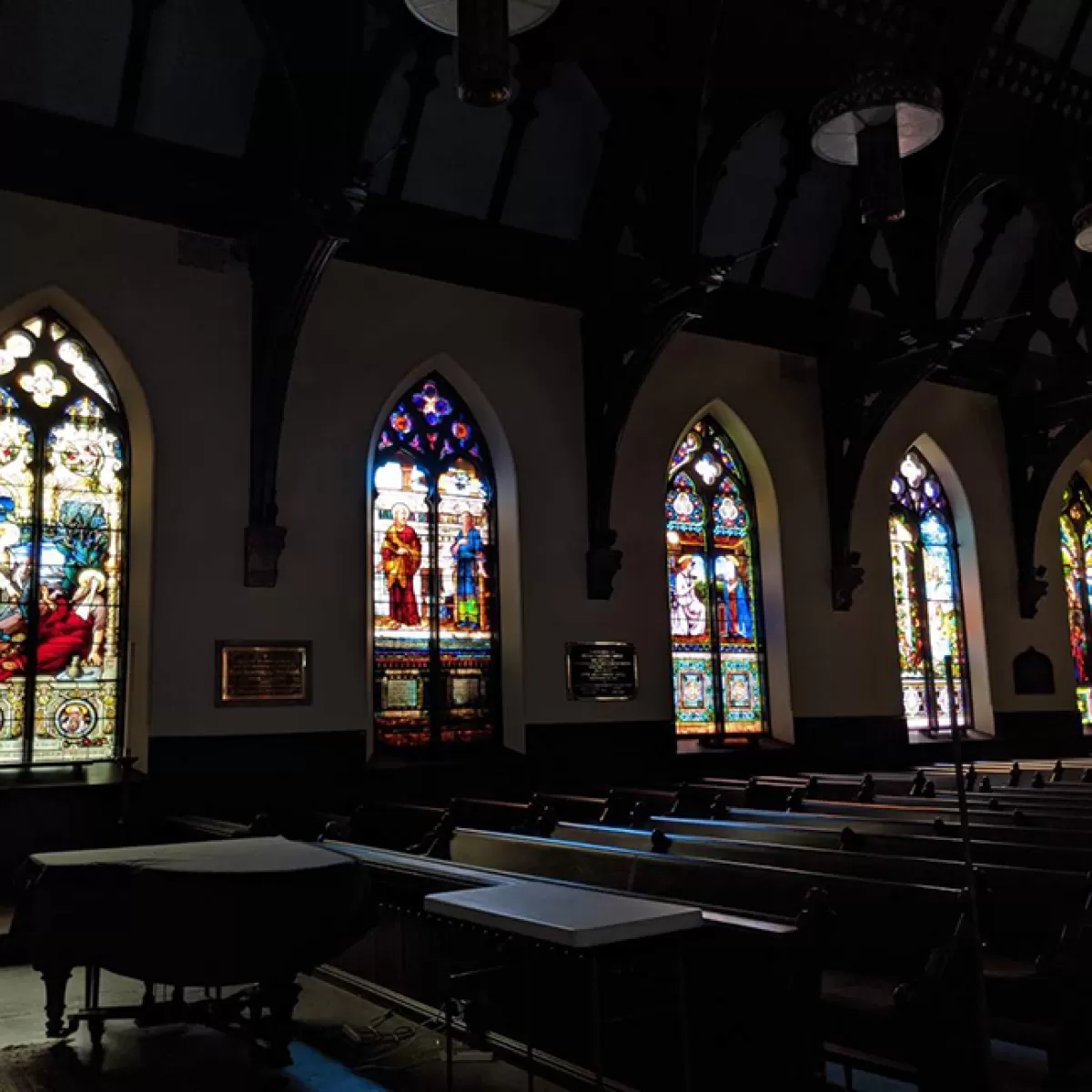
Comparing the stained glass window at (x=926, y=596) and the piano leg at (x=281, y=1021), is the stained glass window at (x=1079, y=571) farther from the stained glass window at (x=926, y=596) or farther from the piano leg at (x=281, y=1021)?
the piano leg at (x=281, y=1021)

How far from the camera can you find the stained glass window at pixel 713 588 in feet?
35.4

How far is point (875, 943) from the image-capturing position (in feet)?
13.0

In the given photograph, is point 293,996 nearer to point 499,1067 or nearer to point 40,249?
point 499,1067

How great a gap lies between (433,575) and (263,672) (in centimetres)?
181

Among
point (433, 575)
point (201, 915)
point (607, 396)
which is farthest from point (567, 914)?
point (607, 396)

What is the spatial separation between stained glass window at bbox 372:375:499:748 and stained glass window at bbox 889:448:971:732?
16.6 feet

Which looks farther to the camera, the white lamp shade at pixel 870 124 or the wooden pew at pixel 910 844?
the white lamp shade at pixel 870 124

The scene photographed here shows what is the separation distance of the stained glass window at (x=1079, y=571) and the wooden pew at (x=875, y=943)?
424 inches

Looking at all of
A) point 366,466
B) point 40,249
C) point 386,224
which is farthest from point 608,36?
point 40,249

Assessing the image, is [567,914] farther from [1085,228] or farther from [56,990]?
[1085,228]

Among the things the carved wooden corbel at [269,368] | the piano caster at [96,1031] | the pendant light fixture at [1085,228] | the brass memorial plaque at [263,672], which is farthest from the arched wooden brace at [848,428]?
the piano caster at [96,1031]

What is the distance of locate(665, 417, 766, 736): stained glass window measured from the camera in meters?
10.8

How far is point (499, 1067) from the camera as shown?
405 cm

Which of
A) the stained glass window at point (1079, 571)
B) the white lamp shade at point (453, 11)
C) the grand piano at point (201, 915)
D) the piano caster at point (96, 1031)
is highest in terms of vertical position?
the white lamp shade at point (453, 11)
